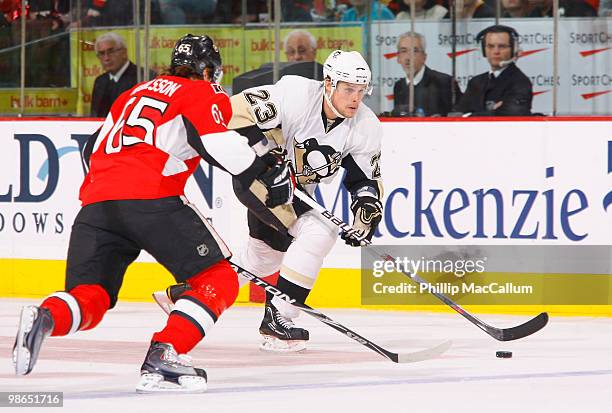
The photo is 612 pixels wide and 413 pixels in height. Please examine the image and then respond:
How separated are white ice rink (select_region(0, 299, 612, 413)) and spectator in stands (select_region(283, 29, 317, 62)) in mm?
1254

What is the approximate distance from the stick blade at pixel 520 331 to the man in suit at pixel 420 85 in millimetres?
1412

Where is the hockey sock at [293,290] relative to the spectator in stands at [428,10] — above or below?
below

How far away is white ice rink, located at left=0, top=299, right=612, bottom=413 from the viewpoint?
350 centimetres

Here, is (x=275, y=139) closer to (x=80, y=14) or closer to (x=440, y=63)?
(x=440, y=63)

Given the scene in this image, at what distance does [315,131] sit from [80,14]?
2.23 m

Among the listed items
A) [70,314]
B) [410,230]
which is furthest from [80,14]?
[70,314]

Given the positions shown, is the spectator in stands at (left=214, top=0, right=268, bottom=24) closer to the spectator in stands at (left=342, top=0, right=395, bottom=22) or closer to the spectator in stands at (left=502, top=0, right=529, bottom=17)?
the spectator in stands at (left=342, top=0, right=395, bottom=22)

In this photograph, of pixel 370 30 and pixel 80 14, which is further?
pixel 80 14

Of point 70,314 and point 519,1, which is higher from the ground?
point 519,1

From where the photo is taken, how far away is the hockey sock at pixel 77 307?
11.2 feet

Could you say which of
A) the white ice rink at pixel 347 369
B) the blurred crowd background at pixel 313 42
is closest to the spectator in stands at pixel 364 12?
the blurred crowd background at pixel 313 42

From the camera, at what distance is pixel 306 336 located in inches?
179

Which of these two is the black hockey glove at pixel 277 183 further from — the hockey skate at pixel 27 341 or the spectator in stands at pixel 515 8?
the spectator in stands at pixel 515 8

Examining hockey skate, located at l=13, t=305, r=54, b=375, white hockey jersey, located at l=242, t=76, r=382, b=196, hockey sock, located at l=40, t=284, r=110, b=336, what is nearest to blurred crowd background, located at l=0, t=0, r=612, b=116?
white hockey jersey, located at l=242, t=76, r=382, b=196
